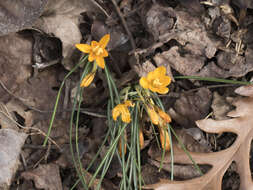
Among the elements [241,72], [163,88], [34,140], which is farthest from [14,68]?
[241,72]

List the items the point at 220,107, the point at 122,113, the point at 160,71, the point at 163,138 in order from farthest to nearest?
the point at 220,107 → the point at 163,138 → the point at 160,71 → the point at 122,113

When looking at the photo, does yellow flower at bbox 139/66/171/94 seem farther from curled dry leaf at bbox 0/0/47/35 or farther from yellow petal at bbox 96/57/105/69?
curled dry leaf at bbox 0/0/47/35

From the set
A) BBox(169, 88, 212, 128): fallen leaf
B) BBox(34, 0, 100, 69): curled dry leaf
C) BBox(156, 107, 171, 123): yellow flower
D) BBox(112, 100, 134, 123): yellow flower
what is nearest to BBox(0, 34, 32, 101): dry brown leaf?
BBox(34, 0, 100, 69): curled dry leaf

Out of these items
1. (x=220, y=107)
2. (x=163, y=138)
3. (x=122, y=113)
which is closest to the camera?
(x=122, y=113)

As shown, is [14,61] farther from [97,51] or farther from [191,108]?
[191,108]

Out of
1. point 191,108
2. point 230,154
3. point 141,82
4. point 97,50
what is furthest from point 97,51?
point 230,154

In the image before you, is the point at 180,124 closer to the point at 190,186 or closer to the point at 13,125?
the point at 190,186
